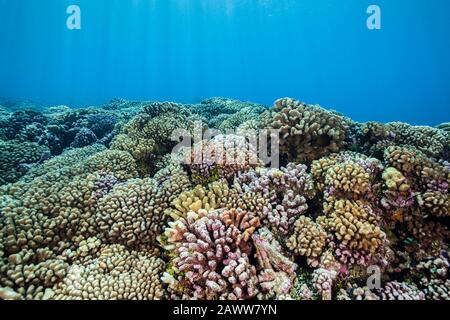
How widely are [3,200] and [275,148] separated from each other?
16.3 feet

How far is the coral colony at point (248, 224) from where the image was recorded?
3170mm

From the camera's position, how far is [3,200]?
4023mm

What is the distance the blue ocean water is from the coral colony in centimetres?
10478

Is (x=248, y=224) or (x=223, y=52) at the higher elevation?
(x=223, y=52)

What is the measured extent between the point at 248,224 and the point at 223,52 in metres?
191

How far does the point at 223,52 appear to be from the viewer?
176875mm

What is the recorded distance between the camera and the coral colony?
317 cm

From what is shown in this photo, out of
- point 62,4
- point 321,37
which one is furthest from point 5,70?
point 321,37

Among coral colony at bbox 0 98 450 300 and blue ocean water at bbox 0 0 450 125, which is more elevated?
blue ocean water at bbox 0 0 450 125

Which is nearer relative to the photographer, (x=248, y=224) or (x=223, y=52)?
(x=248, y=224)

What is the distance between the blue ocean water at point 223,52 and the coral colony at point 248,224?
104784mm

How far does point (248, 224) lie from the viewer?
357 cm

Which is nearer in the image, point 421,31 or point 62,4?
point 62,4

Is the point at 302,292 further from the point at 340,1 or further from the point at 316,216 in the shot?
the point at 340,1
